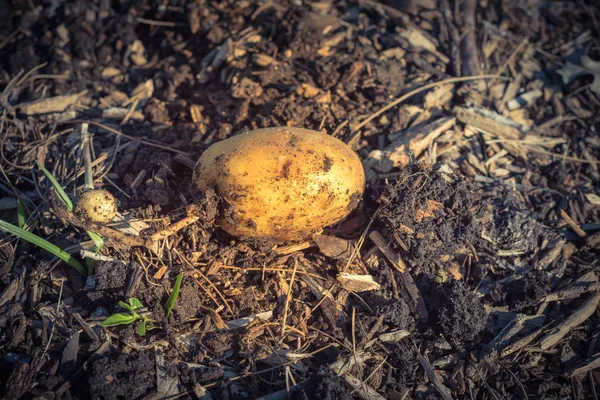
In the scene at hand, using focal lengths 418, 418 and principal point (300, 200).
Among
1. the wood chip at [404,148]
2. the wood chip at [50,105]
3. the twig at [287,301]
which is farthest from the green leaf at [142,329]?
the wood chip at [50,105]

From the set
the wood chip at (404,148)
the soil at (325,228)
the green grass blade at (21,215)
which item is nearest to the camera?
the soil at (325,228)

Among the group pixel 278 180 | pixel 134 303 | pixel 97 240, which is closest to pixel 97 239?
pixel 97 240

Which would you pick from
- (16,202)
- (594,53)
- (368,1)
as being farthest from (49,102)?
(594,53)

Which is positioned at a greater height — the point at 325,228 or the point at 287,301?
the point at 325,228

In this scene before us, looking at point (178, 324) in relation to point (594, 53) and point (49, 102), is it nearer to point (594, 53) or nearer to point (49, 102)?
point (49, 102)

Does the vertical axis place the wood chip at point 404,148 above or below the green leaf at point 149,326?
above

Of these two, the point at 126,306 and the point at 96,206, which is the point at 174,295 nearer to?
the point at 126,306

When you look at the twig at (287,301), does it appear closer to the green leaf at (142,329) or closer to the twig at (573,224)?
the green leaf at (142,329)
